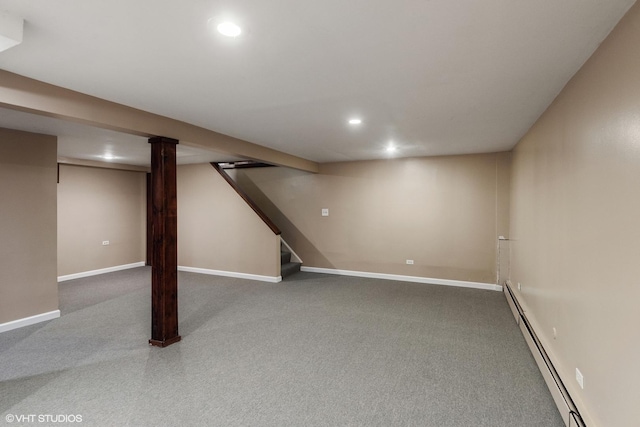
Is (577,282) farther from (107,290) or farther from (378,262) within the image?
(107,290)

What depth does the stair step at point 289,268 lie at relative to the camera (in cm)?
628

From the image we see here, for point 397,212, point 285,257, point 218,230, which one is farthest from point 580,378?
point 218,230

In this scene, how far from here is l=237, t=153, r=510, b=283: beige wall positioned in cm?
539

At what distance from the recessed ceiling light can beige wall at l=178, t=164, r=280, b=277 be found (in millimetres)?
4536

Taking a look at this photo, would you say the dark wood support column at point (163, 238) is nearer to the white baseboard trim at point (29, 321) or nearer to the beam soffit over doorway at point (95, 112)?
the beam soffit over doorway at point (95, 112)

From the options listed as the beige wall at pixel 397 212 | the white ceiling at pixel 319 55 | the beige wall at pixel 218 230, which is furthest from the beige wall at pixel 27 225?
the beige wall at pixel 397 212

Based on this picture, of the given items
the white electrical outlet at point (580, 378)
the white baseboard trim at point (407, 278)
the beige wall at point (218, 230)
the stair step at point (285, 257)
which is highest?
the beige wall at point (218, 230)

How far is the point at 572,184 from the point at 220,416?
290cm

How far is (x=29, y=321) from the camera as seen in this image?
386cm

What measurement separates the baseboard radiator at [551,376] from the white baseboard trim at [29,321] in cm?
542

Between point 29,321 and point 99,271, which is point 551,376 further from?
point 99,271

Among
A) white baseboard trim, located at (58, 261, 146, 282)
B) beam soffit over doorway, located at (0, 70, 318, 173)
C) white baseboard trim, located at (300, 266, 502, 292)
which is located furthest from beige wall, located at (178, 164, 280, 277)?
beam soffit over doorway, located at (0, 70, 318, 173)

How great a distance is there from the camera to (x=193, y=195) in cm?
677

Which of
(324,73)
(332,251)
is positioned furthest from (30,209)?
(332,251)
